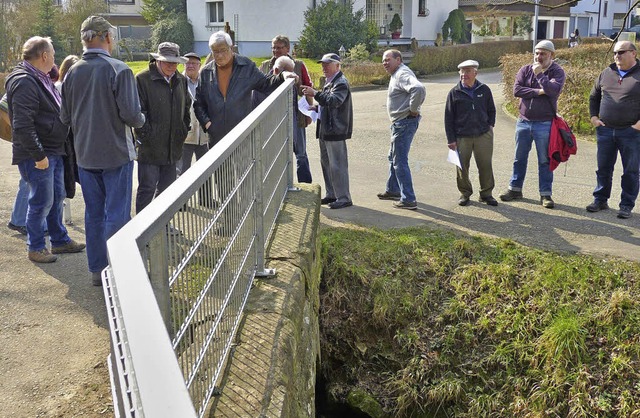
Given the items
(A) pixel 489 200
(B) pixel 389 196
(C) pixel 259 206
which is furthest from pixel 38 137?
(A) pixel 489 200

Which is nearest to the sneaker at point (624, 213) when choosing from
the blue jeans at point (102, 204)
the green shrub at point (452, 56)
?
the blue jeans at point (102, 204)

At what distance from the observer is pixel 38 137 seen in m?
5.87

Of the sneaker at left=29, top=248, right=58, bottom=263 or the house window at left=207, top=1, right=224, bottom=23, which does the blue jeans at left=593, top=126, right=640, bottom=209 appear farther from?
the house window at left=207, top=1, right=224, bottom=23

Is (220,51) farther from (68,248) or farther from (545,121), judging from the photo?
(545,121)

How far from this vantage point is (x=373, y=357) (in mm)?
6043

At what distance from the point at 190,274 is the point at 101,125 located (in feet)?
9.37

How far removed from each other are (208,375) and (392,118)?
231 inches

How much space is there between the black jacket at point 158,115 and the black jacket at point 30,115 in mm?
696

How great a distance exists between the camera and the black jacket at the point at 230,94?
654cm

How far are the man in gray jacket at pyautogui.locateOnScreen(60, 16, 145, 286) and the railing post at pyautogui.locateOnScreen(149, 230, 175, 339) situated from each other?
9.54ft

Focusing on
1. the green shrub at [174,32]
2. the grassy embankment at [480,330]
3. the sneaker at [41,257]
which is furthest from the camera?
the green shrub at [174,32]

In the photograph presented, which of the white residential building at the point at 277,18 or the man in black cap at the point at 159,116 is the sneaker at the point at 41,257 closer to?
the man in black cap at the point at 159,116

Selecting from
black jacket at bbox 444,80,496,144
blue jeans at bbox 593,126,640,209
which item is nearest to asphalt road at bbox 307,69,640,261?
blue jeans at bbox 593,126,640,209

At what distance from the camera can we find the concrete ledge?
9.84ft
